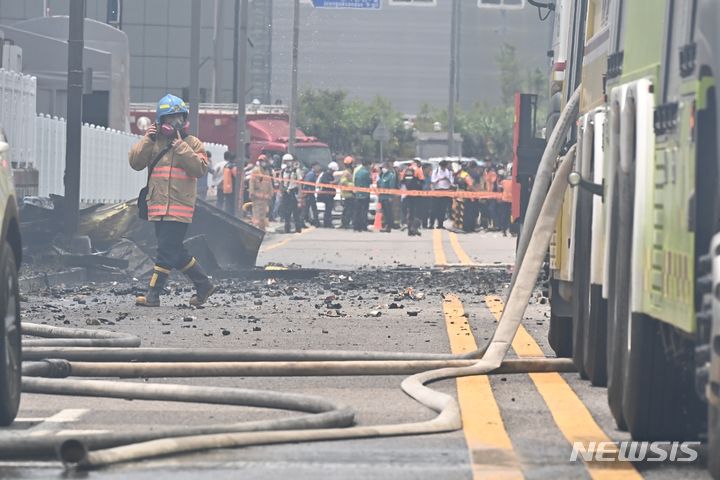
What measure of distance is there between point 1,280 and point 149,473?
1779mm

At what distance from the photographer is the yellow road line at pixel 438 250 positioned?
2735 centimetres

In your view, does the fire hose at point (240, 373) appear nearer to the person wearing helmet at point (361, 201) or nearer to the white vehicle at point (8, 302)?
the white vehicle at point (8, 302)

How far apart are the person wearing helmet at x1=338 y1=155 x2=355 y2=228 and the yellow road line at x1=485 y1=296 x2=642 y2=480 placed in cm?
3261

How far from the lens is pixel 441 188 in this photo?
4594 centimetres

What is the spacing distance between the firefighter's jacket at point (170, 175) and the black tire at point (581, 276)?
673 centimetres

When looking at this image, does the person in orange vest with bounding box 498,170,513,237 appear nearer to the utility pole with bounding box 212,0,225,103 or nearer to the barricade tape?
the barricade tape

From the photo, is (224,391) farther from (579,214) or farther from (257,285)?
(257,285)

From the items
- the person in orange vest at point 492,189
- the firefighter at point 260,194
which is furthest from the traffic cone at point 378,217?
the firefighter at point 260,194

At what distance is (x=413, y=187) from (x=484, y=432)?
36816mm

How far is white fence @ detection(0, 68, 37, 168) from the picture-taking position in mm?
23312

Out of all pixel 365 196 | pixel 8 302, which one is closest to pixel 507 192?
pixel 365 196

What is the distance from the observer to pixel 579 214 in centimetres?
1070

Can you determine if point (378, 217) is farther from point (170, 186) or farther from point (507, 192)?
point (170, 186)

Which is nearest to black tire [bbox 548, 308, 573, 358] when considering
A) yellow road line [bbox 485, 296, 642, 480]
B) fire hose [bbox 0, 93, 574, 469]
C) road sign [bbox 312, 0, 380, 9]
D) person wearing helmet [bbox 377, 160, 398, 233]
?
yellow road line [bbox 485, 296, 642, 480]
